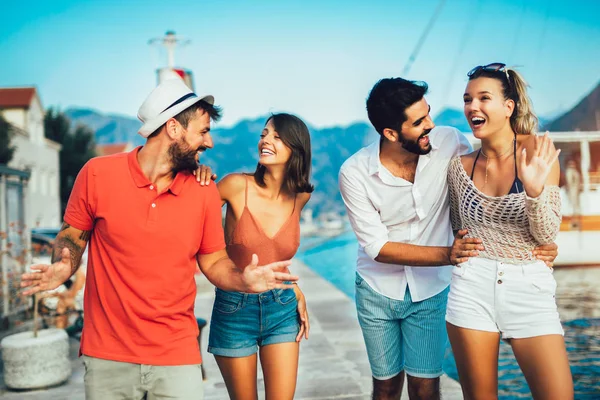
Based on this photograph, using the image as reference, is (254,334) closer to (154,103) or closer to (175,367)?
(175,367)

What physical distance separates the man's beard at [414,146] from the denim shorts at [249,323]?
1.11m

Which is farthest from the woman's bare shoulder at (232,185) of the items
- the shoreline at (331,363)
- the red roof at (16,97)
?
the red roof at (16,97)

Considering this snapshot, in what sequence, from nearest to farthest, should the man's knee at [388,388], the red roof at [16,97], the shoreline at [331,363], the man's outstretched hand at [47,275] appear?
the man's outstretched hand at [47,275], the man's knee at [388,388], the shoreline at [331,363], the red roof at [16,97]

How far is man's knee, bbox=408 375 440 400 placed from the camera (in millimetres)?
3514

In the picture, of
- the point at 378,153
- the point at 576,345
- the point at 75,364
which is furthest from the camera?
the point at 576,345

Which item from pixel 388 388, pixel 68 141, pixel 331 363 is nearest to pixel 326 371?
pixel 331 363

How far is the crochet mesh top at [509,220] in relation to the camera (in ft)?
9.06

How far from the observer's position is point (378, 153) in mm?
3662

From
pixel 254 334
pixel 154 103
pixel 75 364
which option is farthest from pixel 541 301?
pixel 75 364

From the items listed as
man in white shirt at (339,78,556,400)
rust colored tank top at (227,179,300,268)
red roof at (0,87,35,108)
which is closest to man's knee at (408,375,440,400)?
man in white shirt at (339,78,556,400)

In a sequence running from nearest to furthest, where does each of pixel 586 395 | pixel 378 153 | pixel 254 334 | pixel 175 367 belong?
pixel 175 367, pixel 254 334, pixel 378 153, pixel 586 395

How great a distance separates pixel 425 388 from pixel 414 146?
4.64ft

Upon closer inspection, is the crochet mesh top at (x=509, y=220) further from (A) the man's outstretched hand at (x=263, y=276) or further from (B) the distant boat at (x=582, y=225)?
(B) the distant boat at (x=582, y=225)

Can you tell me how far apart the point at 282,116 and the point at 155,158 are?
972mm
